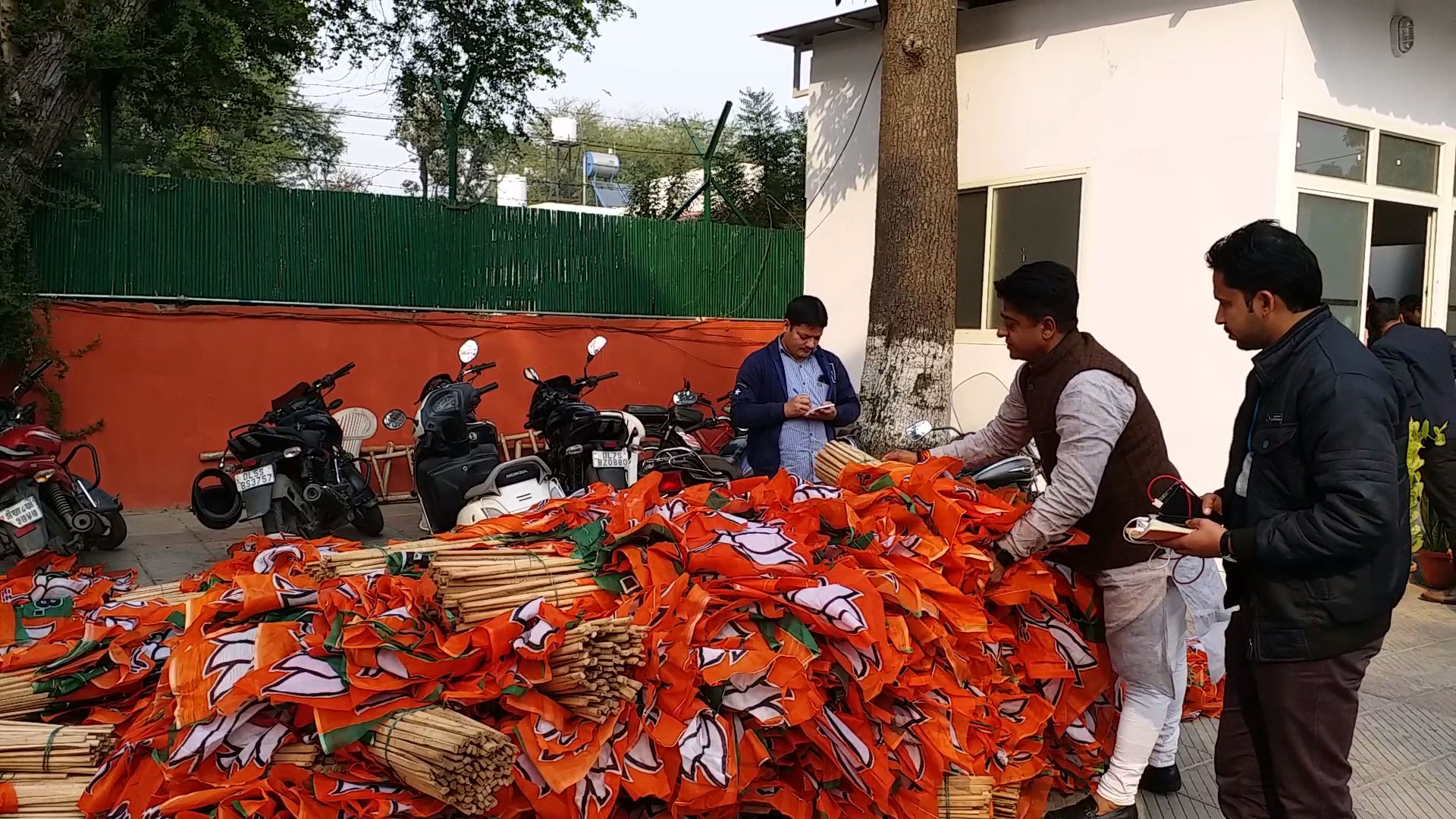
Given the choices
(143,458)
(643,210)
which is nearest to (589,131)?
(643,210)

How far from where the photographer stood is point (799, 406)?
4.84 m

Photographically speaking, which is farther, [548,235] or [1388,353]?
[548,235]

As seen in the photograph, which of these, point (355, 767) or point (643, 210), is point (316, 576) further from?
point (643, 210)

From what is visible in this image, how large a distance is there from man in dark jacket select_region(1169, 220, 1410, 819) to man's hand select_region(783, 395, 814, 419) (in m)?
2.36

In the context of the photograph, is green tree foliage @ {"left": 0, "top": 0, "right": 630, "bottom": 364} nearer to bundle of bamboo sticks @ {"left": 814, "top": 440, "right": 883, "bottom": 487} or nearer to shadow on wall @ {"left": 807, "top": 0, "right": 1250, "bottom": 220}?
shadow on wall @ {"left": 807, "top": 0, "right": 1250, "bottom": 220}

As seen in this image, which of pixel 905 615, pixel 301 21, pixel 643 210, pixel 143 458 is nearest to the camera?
pixel 905 615

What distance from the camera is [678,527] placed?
3.04 m

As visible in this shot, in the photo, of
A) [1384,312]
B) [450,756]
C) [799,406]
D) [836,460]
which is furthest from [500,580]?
[1384,312]

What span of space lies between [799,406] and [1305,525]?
2.66 m

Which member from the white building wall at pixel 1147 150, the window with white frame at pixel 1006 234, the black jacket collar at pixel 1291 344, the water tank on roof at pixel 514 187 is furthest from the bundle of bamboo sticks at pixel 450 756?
the water tank on roof at pixel 514 187

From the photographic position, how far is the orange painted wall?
791 centimetres

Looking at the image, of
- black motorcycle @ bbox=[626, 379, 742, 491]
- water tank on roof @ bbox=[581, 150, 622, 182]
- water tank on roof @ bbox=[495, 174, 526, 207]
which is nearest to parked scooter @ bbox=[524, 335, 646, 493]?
black motorcycle @ bbox=[626, 379, 742, 491]

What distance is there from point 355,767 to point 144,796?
54 centimetres

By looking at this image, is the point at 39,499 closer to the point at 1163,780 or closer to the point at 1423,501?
the point at 1163,780
